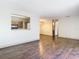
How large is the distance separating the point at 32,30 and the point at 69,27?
159 inches

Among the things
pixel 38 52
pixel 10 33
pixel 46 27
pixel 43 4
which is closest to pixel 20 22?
pixel 10 33

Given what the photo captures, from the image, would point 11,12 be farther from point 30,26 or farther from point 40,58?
point 40,58

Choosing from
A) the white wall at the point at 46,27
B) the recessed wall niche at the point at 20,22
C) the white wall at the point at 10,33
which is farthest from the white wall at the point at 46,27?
the recessed wall niche at the point at 20,22

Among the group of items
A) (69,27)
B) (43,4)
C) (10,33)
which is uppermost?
(43,4)

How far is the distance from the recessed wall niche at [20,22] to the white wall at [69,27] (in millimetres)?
4336

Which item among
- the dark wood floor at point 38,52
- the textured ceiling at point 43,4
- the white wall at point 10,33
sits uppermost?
the textured ceiling at point 43,4

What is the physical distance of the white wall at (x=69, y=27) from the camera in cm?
830

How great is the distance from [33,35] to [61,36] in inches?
151

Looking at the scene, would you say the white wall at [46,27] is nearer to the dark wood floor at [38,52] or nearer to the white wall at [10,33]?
the white wall at [10,33]

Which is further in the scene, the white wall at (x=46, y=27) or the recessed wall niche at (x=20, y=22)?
the white wall at (x=46, y=27)

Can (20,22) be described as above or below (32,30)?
above

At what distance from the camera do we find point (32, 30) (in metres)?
6.61

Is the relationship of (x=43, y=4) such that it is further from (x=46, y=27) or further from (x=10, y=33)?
(x=46, y=27)

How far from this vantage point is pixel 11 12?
5062 mm
